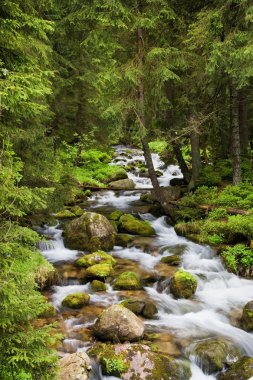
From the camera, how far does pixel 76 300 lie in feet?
28.7

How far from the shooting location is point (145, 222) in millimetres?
15117

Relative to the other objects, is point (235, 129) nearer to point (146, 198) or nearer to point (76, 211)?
point (146, 198)

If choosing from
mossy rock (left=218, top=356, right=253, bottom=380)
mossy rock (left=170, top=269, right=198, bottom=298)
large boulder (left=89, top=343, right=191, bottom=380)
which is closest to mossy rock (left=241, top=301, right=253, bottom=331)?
mossy rock (left=218, top=356, right=253, bottom=380)

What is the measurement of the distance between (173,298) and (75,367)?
389cm

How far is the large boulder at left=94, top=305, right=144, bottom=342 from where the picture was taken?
7234mm

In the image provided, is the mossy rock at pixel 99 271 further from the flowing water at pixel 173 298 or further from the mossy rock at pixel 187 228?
the mossy rock at pixel 187 228

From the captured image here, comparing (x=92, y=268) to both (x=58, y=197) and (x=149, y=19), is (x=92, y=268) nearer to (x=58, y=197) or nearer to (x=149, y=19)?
(x=58, y=197)

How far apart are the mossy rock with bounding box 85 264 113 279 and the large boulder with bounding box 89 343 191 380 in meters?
3.18

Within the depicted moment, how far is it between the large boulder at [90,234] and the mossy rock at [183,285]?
3646 millimetres

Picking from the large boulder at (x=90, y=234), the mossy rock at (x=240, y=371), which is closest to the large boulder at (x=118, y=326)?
the mossy rock at (x=240, y=371)

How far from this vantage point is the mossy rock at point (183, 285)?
935cm

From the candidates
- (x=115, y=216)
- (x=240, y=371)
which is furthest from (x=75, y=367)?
(x=115, y=216)

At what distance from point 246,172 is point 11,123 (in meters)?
13.3

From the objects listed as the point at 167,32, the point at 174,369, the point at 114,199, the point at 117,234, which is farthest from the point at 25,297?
the point at 114,199
